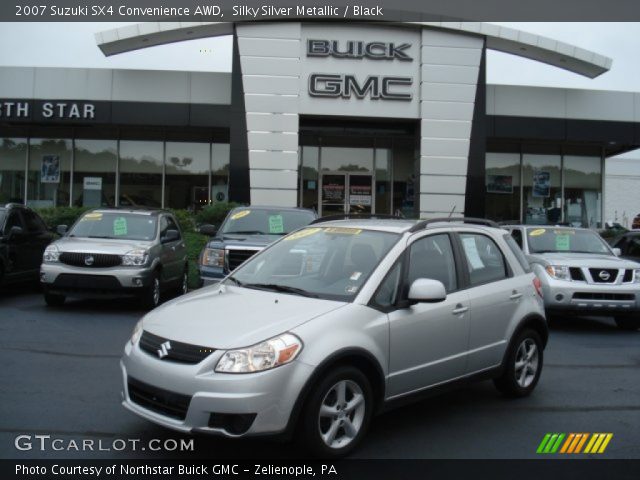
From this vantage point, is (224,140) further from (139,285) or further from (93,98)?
(139,285)

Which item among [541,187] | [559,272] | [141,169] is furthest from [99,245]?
[541,187]

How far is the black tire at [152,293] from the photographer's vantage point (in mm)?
10117

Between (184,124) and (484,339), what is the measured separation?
1592cm

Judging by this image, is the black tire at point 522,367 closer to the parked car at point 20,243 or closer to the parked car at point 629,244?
the parked car at point 629,244

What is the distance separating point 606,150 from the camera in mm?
23297

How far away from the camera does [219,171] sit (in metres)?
21.9

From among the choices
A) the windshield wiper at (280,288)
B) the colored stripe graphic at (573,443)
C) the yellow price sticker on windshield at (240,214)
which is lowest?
the colored stripe graphic at (573,443)

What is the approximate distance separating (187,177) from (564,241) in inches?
559

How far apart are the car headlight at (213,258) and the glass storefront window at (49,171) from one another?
14156 millimetres

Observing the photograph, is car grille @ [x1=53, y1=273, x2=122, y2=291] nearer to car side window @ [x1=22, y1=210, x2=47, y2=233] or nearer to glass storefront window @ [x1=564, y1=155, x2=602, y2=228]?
car side window @ [x1=22, y1=210, x2=47, y2=233]

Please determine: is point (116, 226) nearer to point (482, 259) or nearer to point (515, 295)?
point (482, 259)

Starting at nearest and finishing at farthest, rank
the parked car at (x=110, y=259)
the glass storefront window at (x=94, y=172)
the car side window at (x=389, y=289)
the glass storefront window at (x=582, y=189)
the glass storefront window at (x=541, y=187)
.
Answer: the car side window at (x=389, y=289) < the parked car at (x=110, y=259) < the glass storefront window at (x=94, y=172) < the glass storefront window at (x=541, y=187) < the glass storefront window at (x=582, y=189)

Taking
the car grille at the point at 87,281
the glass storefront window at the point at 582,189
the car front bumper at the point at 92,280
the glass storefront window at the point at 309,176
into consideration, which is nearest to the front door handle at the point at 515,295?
the car front bumper at the point at 92,280

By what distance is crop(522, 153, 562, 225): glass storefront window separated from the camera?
2302cm
